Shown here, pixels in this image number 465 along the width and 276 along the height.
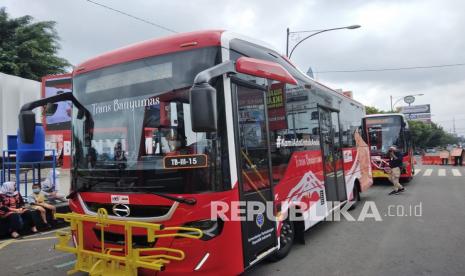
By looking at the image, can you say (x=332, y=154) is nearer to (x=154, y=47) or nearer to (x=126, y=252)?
(x=154, y=47)

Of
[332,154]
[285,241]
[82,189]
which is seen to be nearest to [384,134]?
[332,154]

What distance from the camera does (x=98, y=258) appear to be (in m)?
4.62

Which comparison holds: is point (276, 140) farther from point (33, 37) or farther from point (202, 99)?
point (33, 37)

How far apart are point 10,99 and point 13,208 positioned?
A: 13.0 m

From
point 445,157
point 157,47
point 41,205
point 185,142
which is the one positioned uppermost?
point 157,47

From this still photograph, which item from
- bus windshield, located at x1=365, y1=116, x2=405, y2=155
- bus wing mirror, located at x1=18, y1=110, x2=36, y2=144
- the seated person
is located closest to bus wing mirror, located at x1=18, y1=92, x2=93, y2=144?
bus wing mirror, located at x1=18, y1=110, x2=36, y2=144

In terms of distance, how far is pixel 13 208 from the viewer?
8609 millimetres

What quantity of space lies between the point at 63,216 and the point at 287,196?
3073 millimetres

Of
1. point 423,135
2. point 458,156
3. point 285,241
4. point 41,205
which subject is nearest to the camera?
point 285,241

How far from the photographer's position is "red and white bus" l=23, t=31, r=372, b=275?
14.2 feet

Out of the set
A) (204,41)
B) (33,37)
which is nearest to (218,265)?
(204,41)

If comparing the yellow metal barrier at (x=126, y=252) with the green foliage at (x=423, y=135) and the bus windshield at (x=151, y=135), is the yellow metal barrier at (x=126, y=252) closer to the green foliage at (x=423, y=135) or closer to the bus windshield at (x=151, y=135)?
the bus windshield at (x=151, y=135)

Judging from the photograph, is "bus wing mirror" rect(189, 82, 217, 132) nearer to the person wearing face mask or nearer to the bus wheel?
the bus wheel

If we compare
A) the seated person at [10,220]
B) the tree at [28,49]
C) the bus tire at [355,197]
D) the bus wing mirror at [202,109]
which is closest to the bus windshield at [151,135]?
the bus wing mirror at [202,109]
